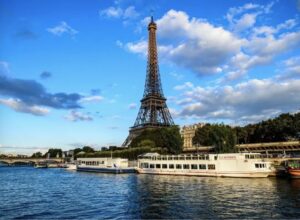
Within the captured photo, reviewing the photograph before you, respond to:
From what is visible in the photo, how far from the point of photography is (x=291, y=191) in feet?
146

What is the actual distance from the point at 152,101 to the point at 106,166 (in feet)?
182

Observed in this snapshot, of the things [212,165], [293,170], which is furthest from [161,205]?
[212,165]

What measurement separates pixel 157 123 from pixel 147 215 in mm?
120532

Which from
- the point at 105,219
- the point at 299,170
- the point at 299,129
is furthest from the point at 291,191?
the point at 299,129

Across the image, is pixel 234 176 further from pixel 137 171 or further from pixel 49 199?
pixel 49 199

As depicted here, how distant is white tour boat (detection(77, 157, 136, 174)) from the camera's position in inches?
3777

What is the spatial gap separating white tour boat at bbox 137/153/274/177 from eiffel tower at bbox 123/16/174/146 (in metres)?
60.4

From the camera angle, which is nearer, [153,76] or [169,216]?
[169,216]

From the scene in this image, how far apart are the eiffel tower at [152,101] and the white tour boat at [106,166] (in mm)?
40293

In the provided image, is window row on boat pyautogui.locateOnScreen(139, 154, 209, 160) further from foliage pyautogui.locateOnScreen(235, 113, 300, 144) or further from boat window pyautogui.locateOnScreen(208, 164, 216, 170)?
foliage pyautogui.locateOnScreen(235, 113, 300, 144)

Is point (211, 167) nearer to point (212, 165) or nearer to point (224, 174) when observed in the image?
point (212, 165)

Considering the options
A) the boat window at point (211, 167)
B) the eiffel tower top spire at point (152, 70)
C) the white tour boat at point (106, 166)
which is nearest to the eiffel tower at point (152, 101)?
the eiffel tower top spire at point (152, 70)

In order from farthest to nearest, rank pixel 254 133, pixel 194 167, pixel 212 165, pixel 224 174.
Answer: pixel 254 133, pixel 194 167, pixel 212 165, pixel 224 174

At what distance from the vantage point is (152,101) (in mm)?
152500
